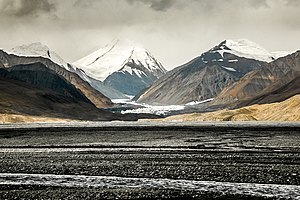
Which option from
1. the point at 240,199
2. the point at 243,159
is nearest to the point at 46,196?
the point at 240,199

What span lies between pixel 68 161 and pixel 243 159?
16.1m

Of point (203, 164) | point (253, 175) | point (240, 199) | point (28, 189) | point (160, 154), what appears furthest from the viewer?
point (160, 154)

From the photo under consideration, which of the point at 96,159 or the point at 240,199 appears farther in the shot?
the point at 96,159

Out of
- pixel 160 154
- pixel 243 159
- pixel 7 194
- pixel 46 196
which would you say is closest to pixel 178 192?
pixel 46 196

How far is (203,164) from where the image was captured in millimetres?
42281

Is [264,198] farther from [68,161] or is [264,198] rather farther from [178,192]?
[68,161]

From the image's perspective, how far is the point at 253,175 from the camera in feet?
115

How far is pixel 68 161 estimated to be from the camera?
4609 cm

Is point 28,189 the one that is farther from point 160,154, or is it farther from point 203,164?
point 160,154

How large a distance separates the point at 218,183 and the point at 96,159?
18841 mm

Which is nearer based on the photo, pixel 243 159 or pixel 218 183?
pixel 218 183

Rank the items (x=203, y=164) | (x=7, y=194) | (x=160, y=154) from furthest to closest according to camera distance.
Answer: (x=160, y=154) → (x=203, y=164) → (x=7, y=194)

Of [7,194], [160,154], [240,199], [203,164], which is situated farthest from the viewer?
[160,154]

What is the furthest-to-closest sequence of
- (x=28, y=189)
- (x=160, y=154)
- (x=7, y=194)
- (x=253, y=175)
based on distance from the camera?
(x=160, y=154) → (x=253, y=175) → (x=28, y=189) → (x=7, y=194)
